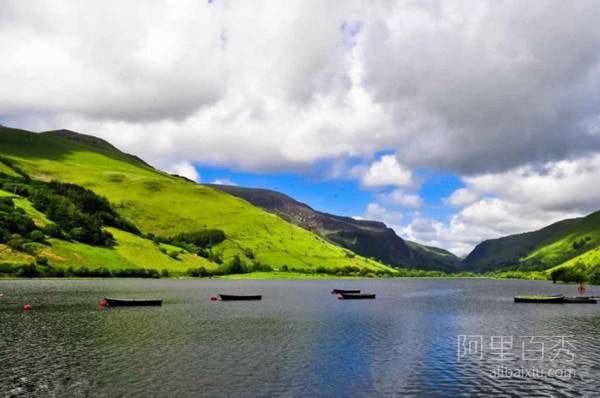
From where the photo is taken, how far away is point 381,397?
154 feet

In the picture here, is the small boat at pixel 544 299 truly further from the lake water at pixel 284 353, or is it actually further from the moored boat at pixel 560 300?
the lake water at pixel 284 353

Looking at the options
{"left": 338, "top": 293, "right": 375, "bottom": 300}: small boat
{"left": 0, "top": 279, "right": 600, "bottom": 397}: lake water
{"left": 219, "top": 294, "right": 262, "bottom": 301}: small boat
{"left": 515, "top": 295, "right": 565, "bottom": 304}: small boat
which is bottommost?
{"left": 0, "top": 279, "right": 600, "bottom": 397}: lake water

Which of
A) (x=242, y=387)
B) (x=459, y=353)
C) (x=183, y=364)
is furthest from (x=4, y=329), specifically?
(x=459, y=353)

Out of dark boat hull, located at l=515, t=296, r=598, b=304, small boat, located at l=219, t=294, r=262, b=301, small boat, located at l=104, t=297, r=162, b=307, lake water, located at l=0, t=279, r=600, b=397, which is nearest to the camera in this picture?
lake water, located at l=0, t=279, r=600, b=397

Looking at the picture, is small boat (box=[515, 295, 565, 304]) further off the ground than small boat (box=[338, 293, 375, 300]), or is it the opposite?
small boat (box=[515, 295, 565, 304])

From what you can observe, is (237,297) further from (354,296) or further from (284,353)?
(284,353)

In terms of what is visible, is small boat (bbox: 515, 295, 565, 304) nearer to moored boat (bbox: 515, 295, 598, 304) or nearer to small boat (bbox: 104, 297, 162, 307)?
moored boat (bbox: 515, 295, 598, 304)

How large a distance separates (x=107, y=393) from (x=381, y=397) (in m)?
24.7

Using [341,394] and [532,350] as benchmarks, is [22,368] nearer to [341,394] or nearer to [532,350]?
[341,394]

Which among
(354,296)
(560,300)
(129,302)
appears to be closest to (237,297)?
Result: (129,302)

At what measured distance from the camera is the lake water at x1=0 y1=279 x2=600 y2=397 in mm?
50188

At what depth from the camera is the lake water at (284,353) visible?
1976 inches

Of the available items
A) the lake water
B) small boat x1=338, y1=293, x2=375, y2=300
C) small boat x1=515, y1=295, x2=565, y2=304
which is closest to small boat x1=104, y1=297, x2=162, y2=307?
the lake water

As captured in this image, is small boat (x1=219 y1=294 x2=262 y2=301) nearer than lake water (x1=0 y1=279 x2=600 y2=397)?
No
